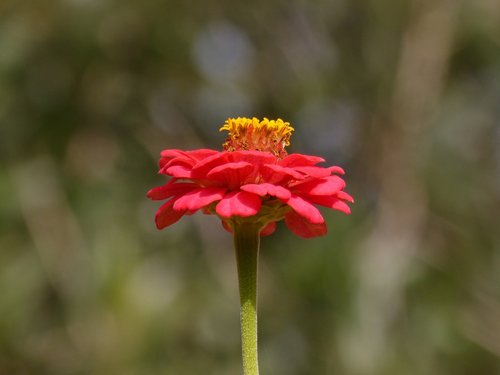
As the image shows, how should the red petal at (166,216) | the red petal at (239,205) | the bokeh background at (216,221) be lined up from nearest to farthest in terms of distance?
the red petal at (239,205), the red petal at (166,216), the bokeh background at (216,221)

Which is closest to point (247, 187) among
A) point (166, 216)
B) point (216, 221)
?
point (166, 216)

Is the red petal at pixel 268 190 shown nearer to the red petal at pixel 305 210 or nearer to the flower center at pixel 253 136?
the red petal at pixel 305 210

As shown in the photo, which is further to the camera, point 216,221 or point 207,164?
point 216,221

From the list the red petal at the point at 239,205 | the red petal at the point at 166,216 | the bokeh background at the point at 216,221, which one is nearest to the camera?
the red petal at the point at 239,205

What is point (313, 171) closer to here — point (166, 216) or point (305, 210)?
point (305, 210)

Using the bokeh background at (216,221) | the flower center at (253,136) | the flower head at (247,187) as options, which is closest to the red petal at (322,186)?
the flower head at (247,187)

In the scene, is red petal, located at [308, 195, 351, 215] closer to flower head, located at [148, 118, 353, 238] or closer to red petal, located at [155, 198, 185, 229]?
flower head, located at [148, 118, 353, 238]

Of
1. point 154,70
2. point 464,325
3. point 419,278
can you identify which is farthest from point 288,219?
point 154,70
